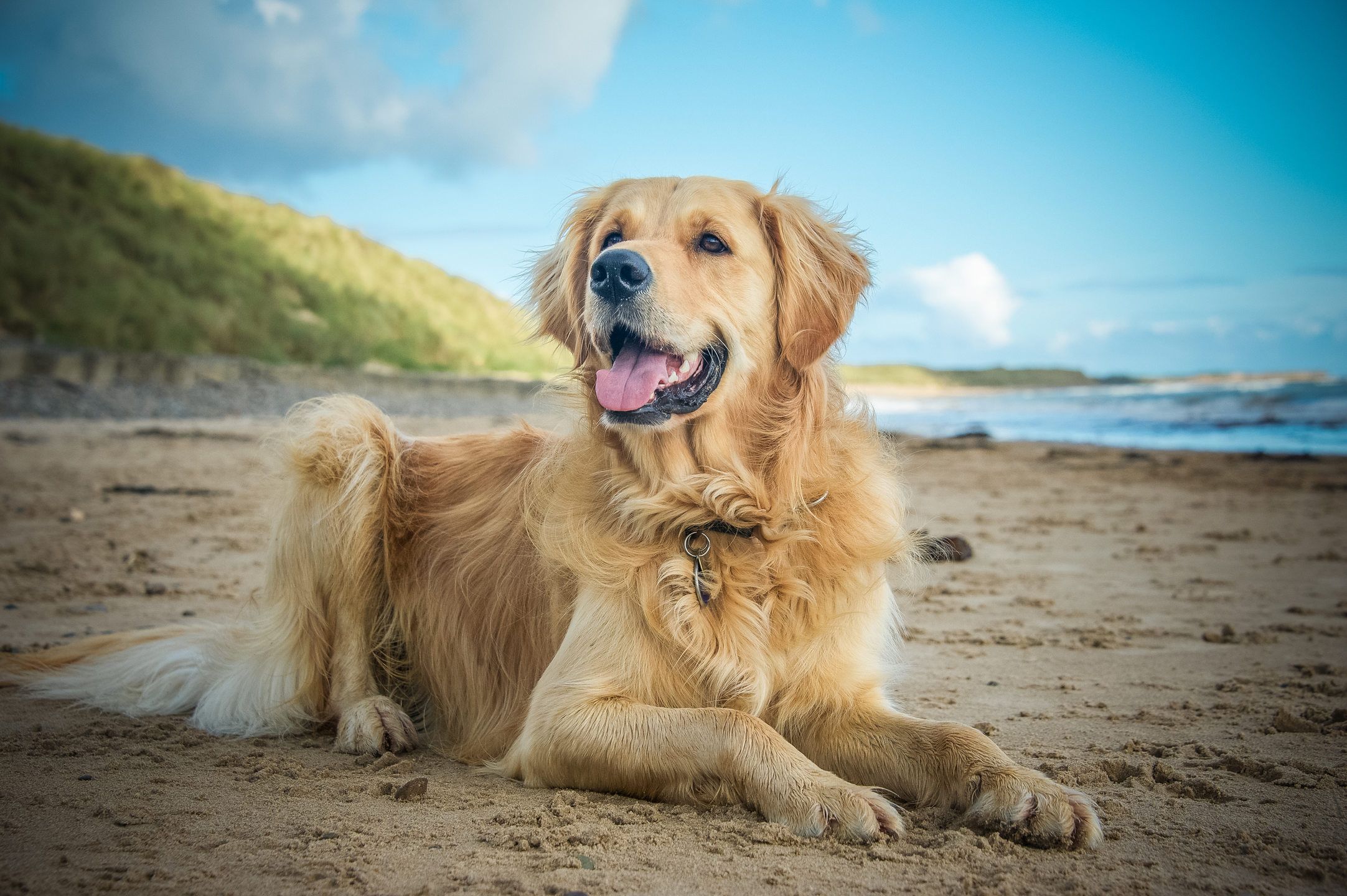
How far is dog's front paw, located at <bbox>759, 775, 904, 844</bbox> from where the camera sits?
203 cm

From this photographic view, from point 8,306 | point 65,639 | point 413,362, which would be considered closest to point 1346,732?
point 65,639

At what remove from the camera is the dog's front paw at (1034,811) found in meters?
1.98

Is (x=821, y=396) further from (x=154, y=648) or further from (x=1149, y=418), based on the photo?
(x=1149, y=418)

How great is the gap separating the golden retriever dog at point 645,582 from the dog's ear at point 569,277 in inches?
0.4

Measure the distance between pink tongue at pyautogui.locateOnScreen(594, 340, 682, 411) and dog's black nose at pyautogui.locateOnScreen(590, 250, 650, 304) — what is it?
0.59ft

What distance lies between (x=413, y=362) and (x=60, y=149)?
1300 cm

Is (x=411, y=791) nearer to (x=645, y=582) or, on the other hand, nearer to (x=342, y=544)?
(x=645, y=582)

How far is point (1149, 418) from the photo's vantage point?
69.5ft

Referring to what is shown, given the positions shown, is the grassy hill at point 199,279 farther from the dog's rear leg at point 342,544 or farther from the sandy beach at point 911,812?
the dog's rear leg at point 342,544

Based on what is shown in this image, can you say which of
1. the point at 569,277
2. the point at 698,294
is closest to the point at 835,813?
the point at 698,294

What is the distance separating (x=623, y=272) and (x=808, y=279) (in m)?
0.65

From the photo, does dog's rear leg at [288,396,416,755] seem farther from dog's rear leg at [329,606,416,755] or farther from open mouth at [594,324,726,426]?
open mouth at [594,324,726,426]

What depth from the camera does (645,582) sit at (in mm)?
2521

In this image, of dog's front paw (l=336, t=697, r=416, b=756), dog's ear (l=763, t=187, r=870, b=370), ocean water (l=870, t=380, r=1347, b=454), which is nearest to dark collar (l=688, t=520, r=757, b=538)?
dog's ear (l=763, t=187, r=870, b=370)
